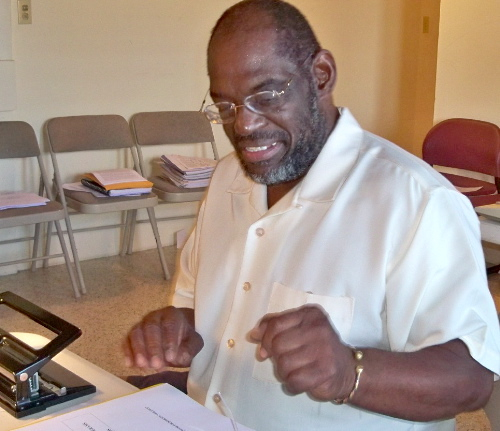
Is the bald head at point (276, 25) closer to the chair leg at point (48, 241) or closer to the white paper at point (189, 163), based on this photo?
the white paper at point (189, 163)

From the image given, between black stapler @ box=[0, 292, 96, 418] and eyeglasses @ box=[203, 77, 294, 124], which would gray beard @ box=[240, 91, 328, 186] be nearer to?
eyeglasses @ box=[203, 77, 294, 124]

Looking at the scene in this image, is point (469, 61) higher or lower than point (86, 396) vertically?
higher

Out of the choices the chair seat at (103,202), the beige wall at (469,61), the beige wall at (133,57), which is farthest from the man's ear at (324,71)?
the beige wall at (469,61)

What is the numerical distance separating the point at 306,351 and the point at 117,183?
3.29 m

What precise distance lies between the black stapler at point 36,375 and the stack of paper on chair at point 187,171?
10.6ft

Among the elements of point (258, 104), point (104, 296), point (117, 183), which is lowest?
point (104, 296)

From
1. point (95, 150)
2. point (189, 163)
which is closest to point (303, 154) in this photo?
point (189, 163)

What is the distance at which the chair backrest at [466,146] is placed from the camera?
4457 millimetres

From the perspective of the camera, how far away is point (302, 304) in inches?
54.6

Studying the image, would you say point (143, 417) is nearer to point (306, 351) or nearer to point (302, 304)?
point (306, 351)

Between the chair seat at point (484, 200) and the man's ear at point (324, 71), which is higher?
the man's ear at point (324, 71)

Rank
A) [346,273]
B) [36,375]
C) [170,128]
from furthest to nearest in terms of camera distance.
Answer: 1. [170,128]
2. [346,273]
3. [36,375]

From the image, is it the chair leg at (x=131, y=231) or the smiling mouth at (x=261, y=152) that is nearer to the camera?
the smiling mouth at (x=261, y=152)

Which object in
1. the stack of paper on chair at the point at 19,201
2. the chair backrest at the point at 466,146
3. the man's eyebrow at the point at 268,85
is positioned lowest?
the stack of paper on chair at the point at 19,201
